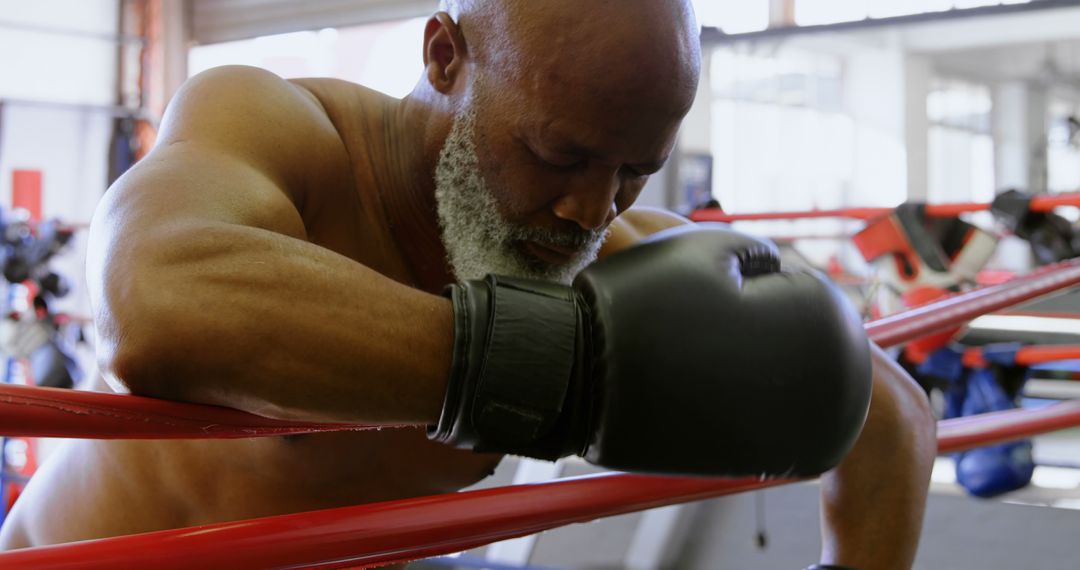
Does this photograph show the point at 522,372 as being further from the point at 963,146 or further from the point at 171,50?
the point at 963,146

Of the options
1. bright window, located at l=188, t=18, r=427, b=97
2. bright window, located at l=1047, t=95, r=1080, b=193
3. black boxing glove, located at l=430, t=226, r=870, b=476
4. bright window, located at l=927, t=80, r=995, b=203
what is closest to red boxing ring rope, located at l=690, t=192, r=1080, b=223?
black boxing glove, located at l=430, t=226, r=870, b=476

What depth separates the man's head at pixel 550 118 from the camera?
2.49 ft

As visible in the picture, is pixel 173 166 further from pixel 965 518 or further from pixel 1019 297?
pixel 965 518

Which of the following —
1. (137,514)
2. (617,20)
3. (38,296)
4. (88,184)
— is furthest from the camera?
(88,184)

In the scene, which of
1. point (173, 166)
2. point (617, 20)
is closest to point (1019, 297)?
point (617, 20)

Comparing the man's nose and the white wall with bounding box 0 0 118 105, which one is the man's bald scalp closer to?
the man's nose

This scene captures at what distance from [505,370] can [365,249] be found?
41cm

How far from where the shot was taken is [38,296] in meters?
3.96

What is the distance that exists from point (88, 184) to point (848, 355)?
6651 mm

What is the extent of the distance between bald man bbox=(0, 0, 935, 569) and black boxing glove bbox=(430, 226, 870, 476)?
0.03 metres

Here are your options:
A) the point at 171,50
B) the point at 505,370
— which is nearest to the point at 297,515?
the point at 505,370

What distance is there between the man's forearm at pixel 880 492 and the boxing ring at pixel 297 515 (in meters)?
0.11

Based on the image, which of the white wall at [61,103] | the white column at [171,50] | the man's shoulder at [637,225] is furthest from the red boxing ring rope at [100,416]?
the white column at [171,50]

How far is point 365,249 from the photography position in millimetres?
938
